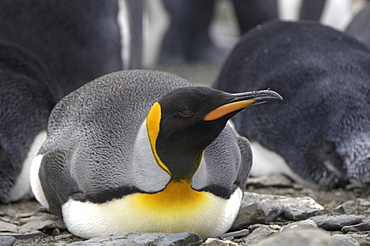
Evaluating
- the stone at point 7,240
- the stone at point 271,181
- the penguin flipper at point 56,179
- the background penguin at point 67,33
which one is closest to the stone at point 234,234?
the penguin flipper at point 56,179

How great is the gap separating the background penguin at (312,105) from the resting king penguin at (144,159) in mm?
722

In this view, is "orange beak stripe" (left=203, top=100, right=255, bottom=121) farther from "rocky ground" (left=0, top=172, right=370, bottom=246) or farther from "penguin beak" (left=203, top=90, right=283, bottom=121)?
"rocky ground" (left=0, top=172, right=370, bottom=246)

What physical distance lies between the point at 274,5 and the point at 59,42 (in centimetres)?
374

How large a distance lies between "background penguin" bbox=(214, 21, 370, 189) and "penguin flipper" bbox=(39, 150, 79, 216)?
135 centimetres

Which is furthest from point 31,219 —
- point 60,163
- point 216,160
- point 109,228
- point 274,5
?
point 274,5

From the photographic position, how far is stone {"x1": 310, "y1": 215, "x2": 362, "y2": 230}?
291 centimetres

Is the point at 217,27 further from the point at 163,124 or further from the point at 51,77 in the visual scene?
the point at 163,124

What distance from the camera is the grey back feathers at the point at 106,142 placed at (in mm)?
2740

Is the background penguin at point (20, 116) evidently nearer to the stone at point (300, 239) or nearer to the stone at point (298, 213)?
the stone at point (298, 213)

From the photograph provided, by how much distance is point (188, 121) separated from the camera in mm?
2527

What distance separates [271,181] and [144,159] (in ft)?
4.59

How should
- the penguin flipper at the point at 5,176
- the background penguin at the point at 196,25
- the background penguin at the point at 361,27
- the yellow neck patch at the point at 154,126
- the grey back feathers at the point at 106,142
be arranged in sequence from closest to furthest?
the yellow neck patch at the point at 154,126 → the grey back feathers at the point at 106,142 → the penguin flipper at the point at 5,176 → the background penguin at the point at 361,27 → the background penguin at the point at 196,25

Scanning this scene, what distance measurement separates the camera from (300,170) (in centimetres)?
389

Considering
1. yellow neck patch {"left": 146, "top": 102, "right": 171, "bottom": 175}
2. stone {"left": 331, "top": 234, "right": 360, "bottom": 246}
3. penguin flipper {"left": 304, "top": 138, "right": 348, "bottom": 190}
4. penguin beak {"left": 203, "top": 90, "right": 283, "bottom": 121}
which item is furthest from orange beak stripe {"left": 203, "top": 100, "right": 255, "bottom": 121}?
penguin flipper {"left": 304, "top": 138, "right": 348, "bottom": 190}
